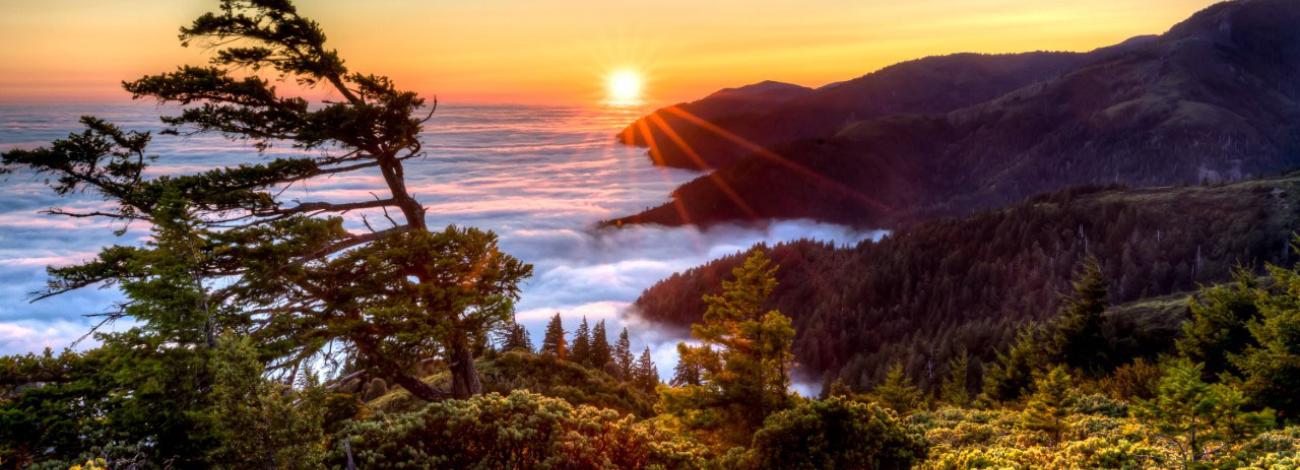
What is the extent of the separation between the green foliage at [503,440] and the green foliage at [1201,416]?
490 inches

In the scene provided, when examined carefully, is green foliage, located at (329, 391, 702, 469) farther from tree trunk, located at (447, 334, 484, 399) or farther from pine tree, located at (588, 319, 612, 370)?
pine tree, located at (588, 319, 612, 370)

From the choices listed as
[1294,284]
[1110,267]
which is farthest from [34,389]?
[1110,267]

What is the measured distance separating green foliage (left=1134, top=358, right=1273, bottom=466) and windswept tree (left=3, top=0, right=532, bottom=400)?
17.9 metres

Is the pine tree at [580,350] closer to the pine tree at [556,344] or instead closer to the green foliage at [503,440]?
the pine tree at [556,344]

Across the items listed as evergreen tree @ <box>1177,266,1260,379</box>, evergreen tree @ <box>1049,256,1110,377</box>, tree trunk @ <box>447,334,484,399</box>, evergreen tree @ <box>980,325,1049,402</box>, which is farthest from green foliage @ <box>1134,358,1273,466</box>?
evergreen tree @ <box>1049,256,1110,377</box>

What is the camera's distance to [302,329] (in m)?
15.8

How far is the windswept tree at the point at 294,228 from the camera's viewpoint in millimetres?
14875

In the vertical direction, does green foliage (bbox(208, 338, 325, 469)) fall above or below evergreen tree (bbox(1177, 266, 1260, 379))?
above

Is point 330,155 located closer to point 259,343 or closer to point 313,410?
point 259,343

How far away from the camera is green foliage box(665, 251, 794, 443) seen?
20312mm

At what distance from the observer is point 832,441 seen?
14922mm

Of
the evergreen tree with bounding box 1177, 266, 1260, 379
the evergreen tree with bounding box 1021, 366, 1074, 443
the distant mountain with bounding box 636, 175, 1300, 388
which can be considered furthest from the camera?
the distant mountain with bounding box 636, 175, 1300, 388

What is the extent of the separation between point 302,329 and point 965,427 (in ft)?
72.0

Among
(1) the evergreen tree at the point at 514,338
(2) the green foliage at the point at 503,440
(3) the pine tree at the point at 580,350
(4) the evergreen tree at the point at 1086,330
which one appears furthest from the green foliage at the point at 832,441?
(4) the evergreen tree at the point at 1086,330
